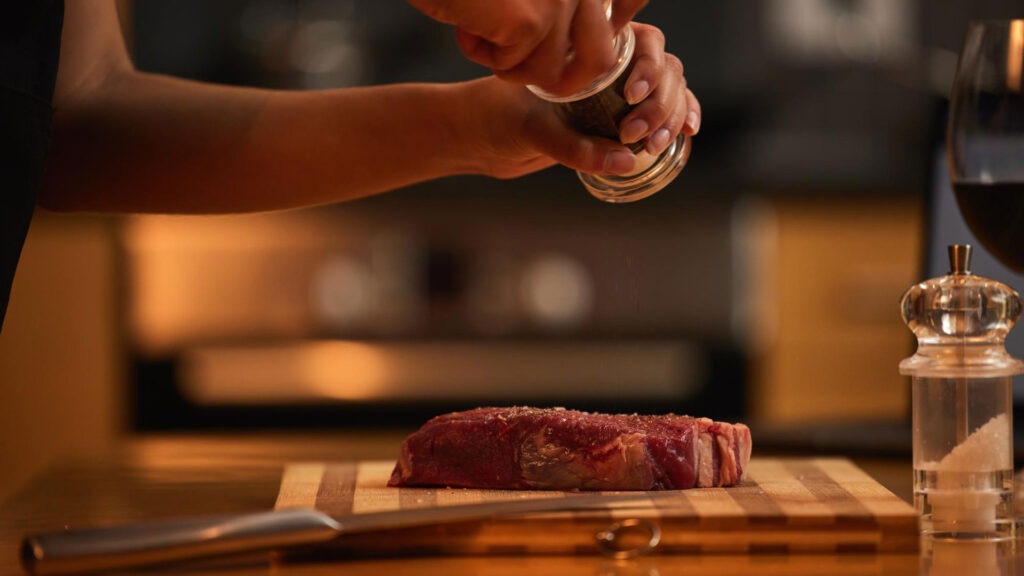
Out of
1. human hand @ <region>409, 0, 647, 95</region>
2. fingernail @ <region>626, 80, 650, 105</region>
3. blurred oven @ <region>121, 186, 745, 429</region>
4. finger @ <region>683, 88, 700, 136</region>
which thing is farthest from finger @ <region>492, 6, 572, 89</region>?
blurred oven @ <region>121, 186, 745, 429</region>

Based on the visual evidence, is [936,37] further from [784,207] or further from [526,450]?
[526,450]

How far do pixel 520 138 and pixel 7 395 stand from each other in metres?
2.34

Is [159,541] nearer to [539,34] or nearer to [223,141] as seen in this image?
[539,34]

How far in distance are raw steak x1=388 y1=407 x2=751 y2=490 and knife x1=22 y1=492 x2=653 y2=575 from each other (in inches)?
8.8

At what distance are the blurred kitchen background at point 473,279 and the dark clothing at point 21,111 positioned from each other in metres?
2.28

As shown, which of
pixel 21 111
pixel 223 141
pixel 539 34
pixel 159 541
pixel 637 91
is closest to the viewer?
pixel 159 541

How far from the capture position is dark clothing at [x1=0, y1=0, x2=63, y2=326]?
1.18m

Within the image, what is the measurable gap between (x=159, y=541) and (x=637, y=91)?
19.9 inches

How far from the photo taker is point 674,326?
3.67 metres

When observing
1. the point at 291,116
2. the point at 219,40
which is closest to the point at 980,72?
the point at 291,116

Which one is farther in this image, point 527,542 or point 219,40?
point 219,40

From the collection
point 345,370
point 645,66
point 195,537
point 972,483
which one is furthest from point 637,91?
point 345,370

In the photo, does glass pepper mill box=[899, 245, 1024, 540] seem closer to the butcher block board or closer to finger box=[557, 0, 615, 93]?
the butcher block board

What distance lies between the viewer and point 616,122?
1.14 metres
